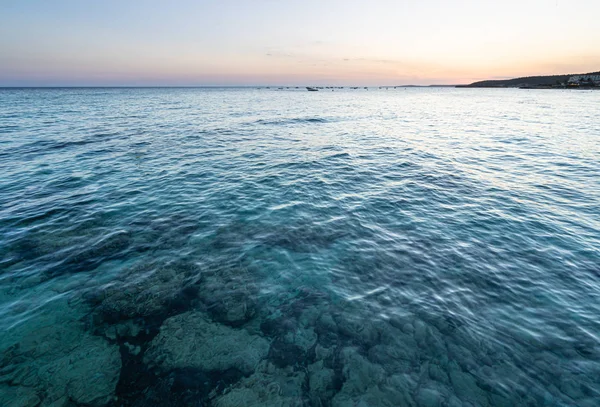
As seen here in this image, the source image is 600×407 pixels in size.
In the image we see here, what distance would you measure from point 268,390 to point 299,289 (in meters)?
3.54

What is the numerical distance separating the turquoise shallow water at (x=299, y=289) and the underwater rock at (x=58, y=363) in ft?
0.14

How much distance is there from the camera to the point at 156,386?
630 centimetres

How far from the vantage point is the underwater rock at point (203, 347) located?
273 inches

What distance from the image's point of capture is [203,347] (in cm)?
736

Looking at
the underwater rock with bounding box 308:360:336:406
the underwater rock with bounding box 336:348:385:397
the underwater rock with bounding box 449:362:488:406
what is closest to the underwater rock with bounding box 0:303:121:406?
the underwater rock with bounding box 308:360:336:406

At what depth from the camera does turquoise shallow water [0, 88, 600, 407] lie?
6438mm

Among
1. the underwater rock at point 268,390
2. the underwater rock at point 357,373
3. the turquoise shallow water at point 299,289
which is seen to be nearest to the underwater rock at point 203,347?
the turquoise shallow water at point 299,289

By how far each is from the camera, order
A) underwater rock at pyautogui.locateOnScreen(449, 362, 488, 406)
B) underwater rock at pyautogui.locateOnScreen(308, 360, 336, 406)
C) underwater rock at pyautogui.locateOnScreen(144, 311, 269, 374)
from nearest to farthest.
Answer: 1. underwater rock at pyautogui.locateOnScreen(449, 362, 488, 406)
2. underwater rock at pyautogui.locateOnScreen(308, 360, 336, 406)
3. underwater rock at pyautogui.locateOnScreen(144, 311, 269, 374)

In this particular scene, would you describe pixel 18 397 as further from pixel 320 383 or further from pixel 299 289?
pixel 299 289

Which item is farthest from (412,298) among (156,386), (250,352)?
(156,386)

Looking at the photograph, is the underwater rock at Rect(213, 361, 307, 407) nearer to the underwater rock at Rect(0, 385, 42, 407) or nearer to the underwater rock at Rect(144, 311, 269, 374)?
the underwater rock at Rect(144, 311, 269, 374)

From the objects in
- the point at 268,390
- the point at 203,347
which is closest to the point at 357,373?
the point at 268,390

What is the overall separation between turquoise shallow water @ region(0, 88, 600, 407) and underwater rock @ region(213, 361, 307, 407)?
36 millimetres

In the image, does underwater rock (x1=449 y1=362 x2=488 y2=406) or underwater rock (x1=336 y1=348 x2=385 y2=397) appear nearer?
underwater rock (x1=449 y1=362 x2=488 y2=406)
